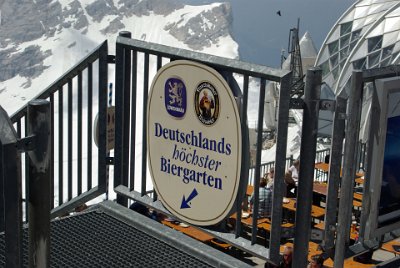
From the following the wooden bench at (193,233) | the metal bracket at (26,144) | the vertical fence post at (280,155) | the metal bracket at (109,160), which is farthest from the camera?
the wooden bench at (193,233)

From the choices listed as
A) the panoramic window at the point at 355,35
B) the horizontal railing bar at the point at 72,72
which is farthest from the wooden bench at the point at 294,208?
the panoramic window at the point at 355,35

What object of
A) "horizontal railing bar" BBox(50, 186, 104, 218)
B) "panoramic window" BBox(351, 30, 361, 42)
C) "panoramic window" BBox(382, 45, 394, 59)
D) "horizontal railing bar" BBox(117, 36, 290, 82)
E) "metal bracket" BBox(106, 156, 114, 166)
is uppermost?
"horizontal railing bar" BBox(117, 36, 290, 82)

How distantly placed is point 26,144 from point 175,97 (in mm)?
1676

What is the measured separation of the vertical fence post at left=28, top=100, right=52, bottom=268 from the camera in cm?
262

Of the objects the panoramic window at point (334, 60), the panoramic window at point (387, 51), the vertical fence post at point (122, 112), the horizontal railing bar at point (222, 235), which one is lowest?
the panoramic window at point (334, 60)

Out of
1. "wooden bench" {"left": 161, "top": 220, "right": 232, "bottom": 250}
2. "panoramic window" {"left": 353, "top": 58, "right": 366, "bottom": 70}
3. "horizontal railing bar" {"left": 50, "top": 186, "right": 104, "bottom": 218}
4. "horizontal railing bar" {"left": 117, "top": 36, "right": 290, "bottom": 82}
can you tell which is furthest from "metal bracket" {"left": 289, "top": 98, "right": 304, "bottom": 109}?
"panoramic window" {"left": 353, "top": 58, "right": 366, "bottom": 70}

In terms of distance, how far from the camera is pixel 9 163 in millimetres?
2621

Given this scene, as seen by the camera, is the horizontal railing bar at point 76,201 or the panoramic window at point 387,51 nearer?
the horizontal railing bar at point 76,201

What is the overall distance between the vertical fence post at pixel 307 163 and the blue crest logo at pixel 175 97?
0.88 m

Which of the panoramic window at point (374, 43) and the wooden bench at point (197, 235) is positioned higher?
the wooden bench at point (197, 235)

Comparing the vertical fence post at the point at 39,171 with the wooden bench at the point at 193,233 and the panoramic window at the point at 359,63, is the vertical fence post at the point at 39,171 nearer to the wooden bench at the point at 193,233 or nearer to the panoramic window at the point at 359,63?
the wooden bench at the point at 193,233

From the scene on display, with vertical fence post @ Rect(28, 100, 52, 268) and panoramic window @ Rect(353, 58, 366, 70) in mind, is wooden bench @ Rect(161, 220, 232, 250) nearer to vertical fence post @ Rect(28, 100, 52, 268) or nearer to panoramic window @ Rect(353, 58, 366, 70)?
vertical fence post @ Rect(28, 100, 52, 268)

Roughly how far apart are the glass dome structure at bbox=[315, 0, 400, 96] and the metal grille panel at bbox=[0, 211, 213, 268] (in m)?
28.8

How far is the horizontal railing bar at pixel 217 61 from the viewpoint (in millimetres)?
3545
